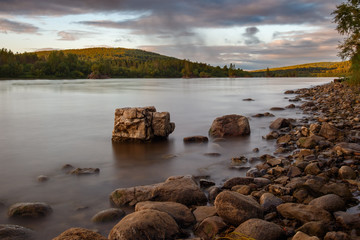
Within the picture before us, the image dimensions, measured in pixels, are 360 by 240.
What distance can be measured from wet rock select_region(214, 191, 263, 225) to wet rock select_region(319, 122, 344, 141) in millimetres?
5749

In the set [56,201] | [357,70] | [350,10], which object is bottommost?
[56,201]

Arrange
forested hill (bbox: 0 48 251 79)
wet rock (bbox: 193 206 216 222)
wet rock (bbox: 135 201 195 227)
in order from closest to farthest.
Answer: wet rock (bbox: 135 201 195 227) < wet rock (bbox: 193 206 216 222) < forested hill (bbox: 0 48 251 79)

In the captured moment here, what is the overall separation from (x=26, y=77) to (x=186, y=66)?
100.0 metres

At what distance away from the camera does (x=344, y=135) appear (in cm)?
908

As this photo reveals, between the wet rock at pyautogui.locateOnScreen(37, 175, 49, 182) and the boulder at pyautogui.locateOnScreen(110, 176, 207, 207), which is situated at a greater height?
the boulder at pyautogui.locateOnScreen(110, 176, 207, 207)

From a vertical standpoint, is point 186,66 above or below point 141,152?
above

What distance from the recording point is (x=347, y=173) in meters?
5.91

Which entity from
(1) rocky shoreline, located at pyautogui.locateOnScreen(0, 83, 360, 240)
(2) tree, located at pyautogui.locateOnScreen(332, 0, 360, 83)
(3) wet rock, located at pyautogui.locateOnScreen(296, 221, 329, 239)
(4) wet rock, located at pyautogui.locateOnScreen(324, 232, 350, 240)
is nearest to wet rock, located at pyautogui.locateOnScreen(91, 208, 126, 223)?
(1) rocky shoreline, located at pyautogui.locateOnScreen(0, 83, 360, 240)

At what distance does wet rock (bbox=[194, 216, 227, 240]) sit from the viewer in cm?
409

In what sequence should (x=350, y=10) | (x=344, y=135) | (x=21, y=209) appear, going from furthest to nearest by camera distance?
(x=350, y=10) → (x=344, y=135) → (x=21, y=209)

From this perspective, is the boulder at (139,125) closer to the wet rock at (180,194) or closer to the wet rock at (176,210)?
the wet rock at (180,194)

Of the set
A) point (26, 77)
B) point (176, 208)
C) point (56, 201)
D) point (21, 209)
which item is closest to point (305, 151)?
point (176, 208)

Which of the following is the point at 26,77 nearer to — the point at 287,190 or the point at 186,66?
the point at 186,66

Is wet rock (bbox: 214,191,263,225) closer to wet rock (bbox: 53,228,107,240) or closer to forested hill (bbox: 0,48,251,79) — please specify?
wet rock (bbox: 53,228,107,240)
